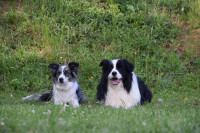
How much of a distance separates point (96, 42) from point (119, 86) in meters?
5.18

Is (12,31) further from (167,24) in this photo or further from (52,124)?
(52,124)

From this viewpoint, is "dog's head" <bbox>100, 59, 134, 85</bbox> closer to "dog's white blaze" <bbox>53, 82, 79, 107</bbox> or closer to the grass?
"dog's white blaze" <bbox>53, 82, 79, 107</bbox>

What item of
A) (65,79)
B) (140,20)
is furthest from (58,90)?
(140,20)

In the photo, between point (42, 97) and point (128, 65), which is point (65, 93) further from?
point (128, 65)

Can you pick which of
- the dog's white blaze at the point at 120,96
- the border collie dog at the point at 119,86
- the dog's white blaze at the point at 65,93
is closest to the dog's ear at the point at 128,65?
the border collie dog at the point at 119,86

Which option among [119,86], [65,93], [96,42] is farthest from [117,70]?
[96,42]

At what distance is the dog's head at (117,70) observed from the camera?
7.61 metres

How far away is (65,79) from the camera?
813 cm

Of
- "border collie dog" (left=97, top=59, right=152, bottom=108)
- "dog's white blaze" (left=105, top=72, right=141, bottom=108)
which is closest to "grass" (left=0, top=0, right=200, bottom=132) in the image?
"border collie dog" (left=97, top=59, right=152, bottom=108)

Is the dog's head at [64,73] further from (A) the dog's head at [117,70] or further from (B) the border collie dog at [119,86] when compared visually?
(A) the dog's head at [117,70]

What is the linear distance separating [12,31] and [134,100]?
6.94 m

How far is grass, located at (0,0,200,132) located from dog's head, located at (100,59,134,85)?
138 centimetres

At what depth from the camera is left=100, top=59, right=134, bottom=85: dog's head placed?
7.61 m

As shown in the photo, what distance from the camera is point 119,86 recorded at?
26.2 feet
